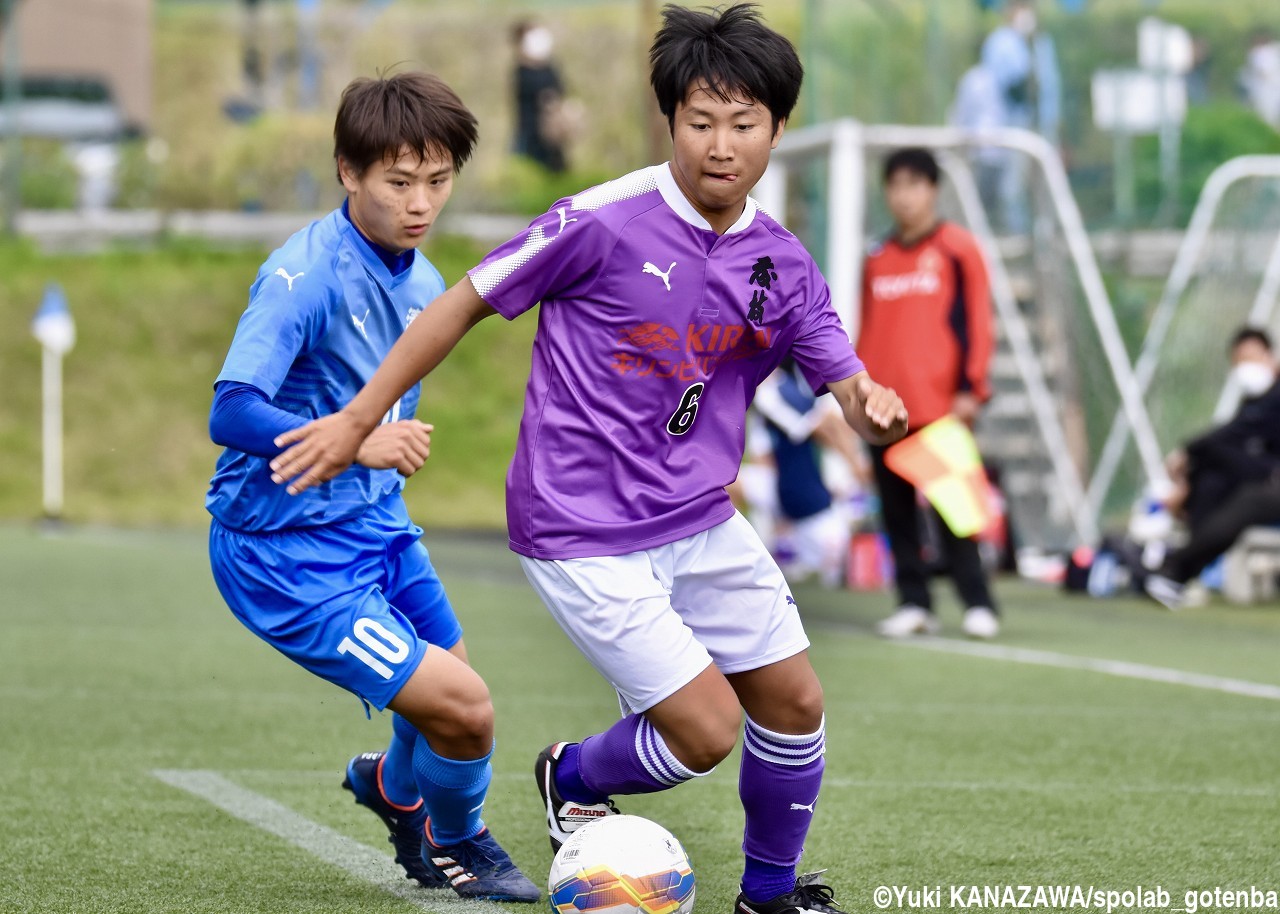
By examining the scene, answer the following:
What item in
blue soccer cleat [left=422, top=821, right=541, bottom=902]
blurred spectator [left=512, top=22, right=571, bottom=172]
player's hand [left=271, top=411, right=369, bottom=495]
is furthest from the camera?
blurred spectator [left=512, top=22, right=571, bottom=172]

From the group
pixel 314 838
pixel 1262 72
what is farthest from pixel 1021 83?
pixel 314 838

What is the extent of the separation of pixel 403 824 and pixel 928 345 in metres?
5.54

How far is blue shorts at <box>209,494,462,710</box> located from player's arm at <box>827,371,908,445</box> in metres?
0.96

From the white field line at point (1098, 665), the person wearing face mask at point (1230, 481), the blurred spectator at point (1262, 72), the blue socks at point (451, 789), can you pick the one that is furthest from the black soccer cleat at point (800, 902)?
the blurred spectator at point (1262, 72)

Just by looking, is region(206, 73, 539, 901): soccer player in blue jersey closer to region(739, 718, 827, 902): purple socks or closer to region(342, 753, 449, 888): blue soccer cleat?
region(342, 753, 449, 888): blue soccer cleat

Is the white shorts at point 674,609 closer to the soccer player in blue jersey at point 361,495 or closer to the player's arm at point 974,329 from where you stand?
the soccer player in blue jersey at point 361,495

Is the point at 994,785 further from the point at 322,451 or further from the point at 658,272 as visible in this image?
the point at 322,451

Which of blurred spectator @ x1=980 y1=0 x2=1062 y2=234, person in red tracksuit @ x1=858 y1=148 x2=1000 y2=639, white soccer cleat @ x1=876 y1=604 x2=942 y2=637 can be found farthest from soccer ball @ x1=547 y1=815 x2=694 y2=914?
blurred spectator @ x1=980 y1=0 x2=1062 y2=234

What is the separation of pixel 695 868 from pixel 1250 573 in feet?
26.8

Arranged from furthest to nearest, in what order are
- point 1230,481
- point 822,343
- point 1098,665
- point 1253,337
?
point 1253,337 → point 1230,481 → point 1098,665 → point 822,343

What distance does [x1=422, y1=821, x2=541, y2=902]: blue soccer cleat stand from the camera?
4.22m

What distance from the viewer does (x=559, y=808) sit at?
4215 millimetres

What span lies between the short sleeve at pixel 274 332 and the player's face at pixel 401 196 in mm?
209

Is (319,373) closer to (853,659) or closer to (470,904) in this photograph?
(470,904)
